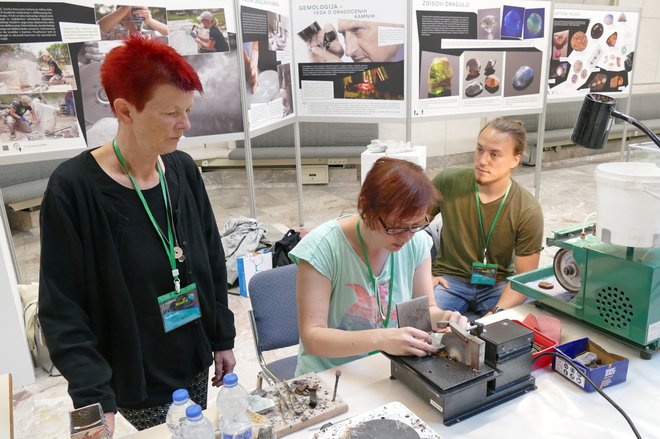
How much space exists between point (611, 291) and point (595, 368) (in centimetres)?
30

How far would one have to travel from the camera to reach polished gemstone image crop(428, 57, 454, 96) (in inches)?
152

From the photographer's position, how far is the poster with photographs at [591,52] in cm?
454

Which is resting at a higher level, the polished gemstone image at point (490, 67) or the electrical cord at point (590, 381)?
the polished gemstone image at point (490, 67)

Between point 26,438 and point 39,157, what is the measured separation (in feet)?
4.40

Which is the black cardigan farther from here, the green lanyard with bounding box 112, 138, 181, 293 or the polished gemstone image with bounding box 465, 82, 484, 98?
the polished gemstone image with bounding box 465, 82, 484, 98

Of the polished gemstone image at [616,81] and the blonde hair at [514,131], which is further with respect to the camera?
the polished gemstone image at [616,81]

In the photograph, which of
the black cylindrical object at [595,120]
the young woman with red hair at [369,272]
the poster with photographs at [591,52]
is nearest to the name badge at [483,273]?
the young woman with red hair at [369,272]

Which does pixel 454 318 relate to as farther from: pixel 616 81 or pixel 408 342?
pixel 616 81

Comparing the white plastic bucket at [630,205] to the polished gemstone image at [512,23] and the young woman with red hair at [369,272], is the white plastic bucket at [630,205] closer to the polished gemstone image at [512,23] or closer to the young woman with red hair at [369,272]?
the young woman with red hair at [369,272]

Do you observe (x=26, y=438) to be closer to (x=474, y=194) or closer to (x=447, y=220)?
(x=447, y=220)

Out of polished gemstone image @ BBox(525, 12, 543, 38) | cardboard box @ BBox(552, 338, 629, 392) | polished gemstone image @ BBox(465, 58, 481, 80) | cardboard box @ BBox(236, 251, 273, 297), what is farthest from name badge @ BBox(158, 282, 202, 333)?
polished gemstone image @ BBox(525, 12, 543, 38)

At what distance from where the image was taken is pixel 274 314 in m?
1.87

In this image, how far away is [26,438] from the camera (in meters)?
2.20

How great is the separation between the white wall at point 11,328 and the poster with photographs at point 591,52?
14.4 ft
